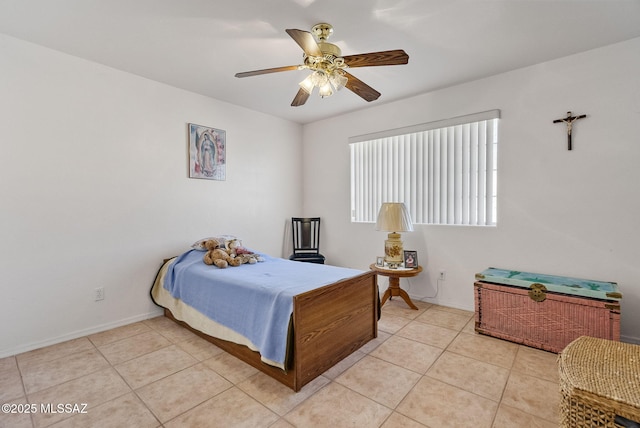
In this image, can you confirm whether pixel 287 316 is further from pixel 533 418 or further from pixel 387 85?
pixel 387 85

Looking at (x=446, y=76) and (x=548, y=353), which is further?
(x=446, y=76)

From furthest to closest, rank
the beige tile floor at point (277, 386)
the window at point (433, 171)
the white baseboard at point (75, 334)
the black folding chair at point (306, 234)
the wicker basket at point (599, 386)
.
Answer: the black folding chair at point (306, 234), the window at point (433, 171), the white baseboard at point (75, 334), the beige tile floor at point (277, 386), the wicker basket at point (599, 386)

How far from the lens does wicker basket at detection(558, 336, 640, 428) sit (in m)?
1.15

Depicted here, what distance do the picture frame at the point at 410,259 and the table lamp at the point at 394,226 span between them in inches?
2.3

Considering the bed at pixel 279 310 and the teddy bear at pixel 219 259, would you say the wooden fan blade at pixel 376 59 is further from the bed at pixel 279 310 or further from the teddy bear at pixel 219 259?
the teddy bear at pixel 219 259

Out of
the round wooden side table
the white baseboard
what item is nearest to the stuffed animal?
the white baseboard

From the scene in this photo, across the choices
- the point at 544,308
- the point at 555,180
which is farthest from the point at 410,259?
the point at 555,180

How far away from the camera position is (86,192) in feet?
8.88

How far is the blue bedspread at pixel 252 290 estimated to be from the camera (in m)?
1.95

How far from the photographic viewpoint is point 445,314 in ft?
10.4

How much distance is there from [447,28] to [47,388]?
3.82 metres

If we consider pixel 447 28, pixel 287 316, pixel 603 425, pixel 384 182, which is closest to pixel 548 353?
pixel 603 425

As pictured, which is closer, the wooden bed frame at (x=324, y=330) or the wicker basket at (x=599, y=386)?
the wicker basket at (x=599, y=386)

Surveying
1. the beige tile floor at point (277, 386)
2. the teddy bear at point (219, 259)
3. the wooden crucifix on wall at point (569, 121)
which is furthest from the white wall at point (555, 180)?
the teddy bear at point (219, 259)
